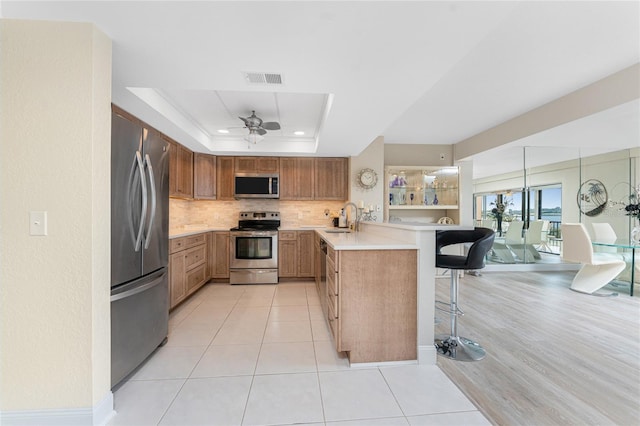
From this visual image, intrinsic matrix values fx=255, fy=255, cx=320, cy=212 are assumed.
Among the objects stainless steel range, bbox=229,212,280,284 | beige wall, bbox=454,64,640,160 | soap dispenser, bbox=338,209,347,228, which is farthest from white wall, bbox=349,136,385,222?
beige wall, bbox=454,64,640,160

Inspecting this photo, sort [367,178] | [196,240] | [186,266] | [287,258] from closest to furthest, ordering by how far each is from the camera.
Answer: [186,266], [196,240], [287,258], [367,178]

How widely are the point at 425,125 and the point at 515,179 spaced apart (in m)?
4.35

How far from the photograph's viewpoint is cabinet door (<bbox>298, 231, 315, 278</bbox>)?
15.2ft

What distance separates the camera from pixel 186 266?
11.8 feet

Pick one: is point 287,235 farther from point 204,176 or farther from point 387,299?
point 387,299

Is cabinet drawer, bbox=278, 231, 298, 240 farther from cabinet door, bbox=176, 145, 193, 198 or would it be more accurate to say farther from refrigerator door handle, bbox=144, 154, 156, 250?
refrigerator door handle, bbox=144, 154, 156, 250

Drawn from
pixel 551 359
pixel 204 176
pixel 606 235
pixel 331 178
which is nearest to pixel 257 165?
pixel 204 176

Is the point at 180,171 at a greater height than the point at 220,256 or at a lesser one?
greater

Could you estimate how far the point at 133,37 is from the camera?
1565 mm

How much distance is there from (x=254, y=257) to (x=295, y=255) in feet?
2.37

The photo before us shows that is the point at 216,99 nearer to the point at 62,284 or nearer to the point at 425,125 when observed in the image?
the point at 62,284

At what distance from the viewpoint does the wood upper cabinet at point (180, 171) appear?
3.83 metres

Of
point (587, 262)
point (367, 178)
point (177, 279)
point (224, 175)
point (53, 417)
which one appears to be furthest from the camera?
point (224, 175)

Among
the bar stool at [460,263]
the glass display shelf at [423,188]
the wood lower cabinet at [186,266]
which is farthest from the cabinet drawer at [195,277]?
the glass display shelf at [423,188]
